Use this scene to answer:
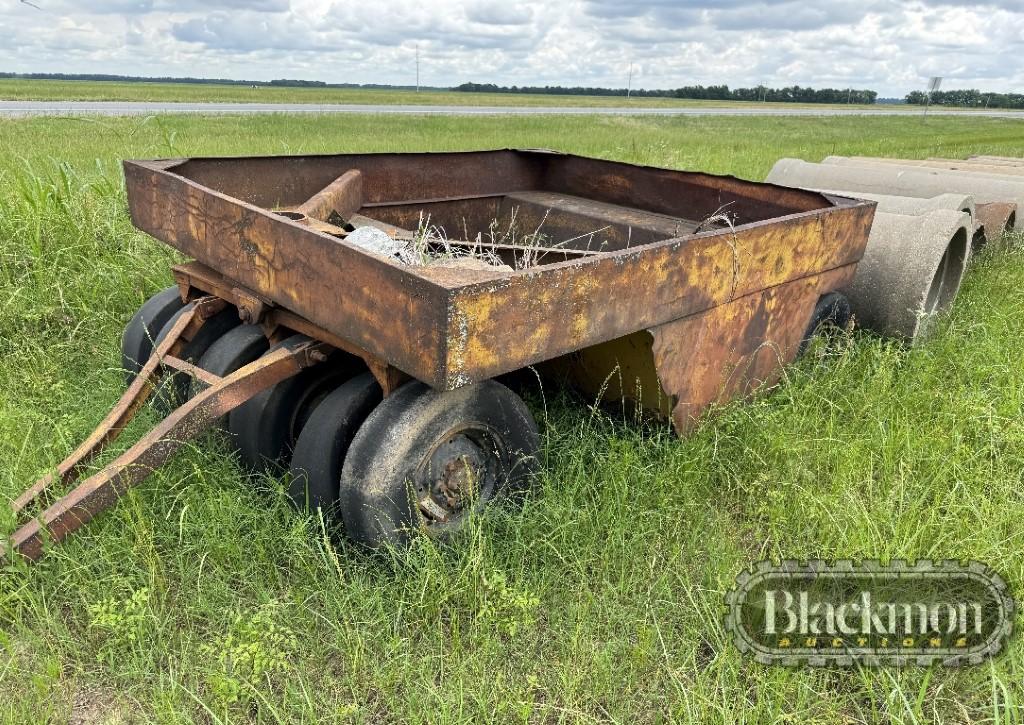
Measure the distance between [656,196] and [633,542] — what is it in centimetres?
255

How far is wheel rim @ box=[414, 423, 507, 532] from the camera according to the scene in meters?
2.21

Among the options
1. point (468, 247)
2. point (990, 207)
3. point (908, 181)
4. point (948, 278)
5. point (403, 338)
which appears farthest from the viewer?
point (908, 181)

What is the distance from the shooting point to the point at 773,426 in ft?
9.64

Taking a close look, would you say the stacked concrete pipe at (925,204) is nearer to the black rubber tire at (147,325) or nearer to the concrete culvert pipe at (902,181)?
the concrete culvert pipe at (902,181)

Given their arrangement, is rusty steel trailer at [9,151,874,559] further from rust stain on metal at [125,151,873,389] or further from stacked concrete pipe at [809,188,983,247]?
stacked concrete pipe at [809,188,983,247]

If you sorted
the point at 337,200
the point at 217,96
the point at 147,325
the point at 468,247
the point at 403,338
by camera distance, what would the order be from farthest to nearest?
1. the point at 217,96
2. the point at 468,247
3. the point at 337,200
4. the point at 147,325
5. the point at 403,338

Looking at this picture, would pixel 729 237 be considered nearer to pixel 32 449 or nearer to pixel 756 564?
pixel 756 564

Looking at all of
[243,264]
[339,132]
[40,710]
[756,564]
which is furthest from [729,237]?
[339,132]

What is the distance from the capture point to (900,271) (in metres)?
3.73

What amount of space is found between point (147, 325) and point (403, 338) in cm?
180

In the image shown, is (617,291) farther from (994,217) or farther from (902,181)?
(902,181)

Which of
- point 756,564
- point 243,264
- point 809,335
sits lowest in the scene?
point 756,564

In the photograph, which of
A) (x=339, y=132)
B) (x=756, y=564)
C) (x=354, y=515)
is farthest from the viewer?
(x=339, y=132)

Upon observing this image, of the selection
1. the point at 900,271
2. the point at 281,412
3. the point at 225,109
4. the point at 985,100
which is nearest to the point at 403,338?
the point at 281,412
